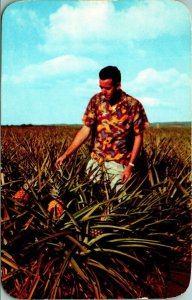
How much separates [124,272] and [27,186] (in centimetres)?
46

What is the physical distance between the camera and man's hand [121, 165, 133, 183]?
2030 millimetres

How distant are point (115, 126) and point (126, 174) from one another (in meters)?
0.18

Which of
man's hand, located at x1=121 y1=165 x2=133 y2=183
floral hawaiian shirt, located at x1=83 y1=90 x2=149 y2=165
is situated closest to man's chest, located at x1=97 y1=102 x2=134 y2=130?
floral hawaiian shirt, located at x1=83 y1=90 x2=149 y2=165

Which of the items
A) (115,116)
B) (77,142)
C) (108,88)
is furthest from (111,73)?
(77,142)

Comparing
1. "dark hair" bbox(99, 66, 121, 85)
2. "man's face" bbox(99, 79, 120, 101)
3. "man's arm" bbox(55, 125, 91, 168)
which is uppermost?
"dark hair" bbox(99, 66, 121, 85)

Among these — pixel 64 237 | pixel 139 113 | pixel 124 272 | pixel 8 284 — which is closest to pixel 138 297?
pixel 124 272

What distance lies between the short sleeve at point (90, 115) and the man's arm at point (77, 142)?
0.06 ft

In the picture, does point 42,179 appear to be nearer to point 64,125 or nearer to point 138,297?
point 64,125

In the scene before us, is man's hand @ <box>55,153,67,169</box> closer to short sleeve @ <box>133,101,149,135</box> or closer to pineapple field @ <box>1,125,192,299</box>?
pineapple field @ <box>1,125,192,299</box>

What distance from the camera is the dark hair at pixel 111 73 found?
2.00 metres

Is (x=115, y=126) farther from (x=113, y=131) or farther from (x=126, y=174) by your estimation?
Result: (x=126, y=174)

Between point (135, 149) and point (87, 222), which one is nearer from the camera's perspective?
point (87, 222)

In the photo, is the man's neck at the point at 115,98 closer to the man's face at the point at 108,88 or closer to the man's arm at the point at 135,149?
the man's face at the point at 108,88

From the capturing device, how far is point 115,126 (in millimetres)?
2039
